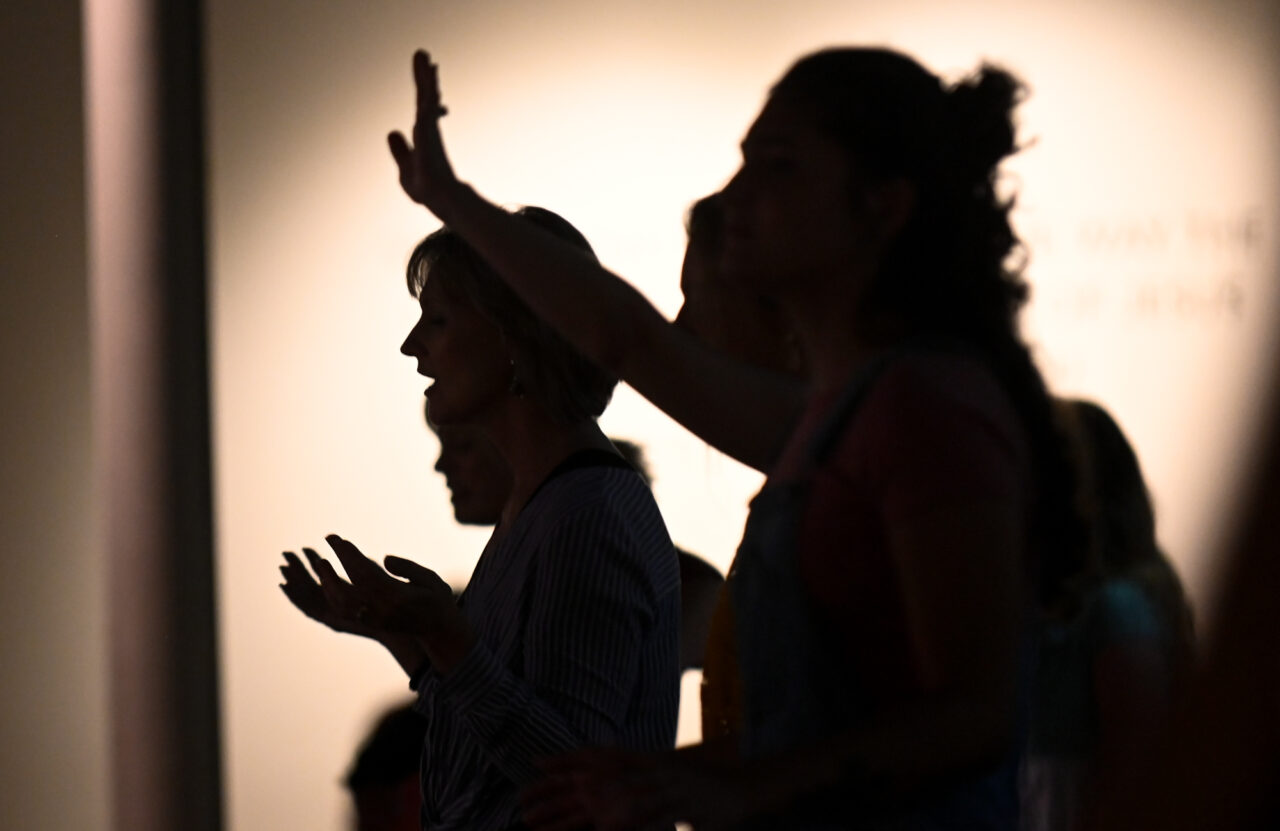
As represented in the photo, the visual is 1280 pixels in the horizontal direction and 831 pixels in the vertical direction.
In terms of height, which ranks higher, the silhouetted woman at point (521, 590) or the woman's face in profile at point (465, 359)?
the woman's face in profile at point (465, 359)

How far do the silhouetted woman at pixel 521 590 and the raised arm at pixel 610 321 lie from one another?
1.11 feet

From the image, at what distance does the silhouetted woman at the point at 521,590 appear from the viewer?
1320mm

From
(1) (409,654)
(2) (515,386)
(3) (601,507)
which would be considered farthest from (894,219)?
(1) (409,654)

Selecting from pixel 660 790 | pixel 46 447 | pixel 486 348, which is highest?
pixel 46 447

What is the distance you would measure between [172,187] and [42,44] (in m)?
0.46

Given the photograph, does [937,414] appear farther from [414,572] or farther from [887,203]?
[414,572]

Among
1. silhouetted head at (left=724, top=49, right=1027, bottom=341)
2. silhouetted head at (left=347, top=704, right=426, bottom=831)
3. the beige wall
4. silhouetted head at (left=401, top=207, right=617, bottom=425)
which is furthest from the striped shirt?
the beige wall

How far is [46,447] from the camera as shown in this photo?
9.25 feet

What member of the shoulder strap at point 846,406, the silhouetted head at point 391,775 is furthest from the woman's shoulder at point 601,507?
the silhouetted head at point 391,775

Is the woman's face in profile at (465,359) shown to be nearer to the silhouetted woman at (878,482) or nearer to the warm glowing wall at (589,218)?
the silhouetted woman at (878,482)

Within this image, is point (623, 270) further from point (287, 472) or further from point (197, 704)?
point (197, 704)

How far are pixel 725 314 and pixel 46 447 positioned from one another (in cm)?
184

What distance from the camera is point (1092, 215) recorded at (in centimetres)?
236

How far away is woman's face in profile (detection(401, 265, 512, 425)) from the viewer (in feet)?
5.13
